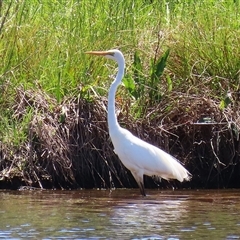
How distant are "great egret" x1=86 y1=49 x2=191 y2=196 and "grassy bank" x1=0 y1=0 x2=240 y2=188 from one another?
37cm

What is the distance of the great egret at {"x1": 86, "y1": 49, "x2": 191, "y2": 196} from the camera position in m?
7.46

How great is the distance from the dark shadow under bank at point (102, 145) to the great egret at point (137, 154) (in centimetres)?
36

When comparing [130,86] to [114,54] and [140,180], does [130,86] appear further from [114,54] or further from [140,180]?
[140,180]

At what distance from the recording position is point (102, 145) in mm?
7977

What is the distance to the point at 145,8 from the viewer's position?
398 inches

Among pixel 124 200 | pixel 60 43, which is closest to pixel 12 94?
pixel 60 43

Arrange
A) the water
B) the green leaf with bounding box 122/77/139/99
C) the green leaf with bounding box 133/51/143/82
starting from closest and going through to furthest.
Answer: the water → the green leaf with bounding box 122/77/139/99 → the green leaf with bounding box 133/51/143/82

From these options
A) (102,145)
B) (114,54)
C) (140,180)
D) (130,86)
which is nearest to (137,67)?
(130,86)

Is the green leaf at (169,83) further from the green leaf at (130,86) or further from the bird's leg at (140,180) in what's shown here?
the bird's leg at (140,180)

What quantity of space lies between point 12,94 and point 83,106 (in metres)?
0.77

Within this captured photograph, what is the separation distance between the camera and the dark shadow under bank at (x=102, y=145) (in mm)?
7688

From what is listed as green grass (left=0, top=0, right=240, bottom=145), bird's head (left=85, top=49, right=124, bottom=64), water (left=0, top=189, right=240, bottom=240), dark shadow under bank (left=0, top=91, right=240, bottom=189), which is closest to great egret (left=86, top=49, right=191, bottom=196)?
bird's head (left=85, top=49, right=124, bottom=64)

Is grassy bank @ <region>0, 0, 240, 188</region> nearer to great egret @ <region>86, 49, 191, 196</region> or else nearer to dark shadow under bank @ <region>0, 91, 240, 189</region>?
dark shadow under bank @ <region>0, 91, 240, 189</region>

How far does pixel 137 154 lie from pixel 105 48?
1.67 meters
